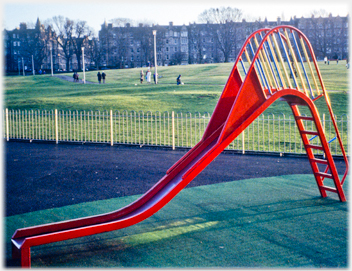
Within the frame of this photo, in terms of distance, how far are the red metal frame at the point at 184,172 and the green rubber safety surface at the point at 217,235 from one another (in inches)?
14.3

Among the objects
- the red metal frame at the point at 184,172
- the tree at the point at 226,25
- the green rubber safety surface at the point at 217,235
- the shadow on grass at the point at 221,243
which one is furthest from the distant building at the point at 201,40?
the shadow on grass at the point at 221,243

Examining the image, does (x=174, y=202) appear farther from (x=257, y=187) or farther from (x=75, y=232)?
(x=75, y=232)

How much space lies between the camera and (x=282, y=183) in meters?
9.74

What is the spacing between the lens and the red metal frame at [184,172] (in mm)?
5461

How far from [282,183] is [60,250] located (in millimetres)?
5918

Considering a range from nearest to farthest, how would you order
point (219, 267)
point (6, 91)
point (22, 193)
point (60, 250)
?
point (219, 267), point (60, 250), point (22, 193), point (6, 91)

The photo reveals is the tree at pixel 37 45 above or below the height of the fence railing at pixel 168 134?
above

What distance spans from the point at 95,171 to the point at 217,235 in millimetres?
6084

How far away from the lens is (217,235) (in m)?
6.28

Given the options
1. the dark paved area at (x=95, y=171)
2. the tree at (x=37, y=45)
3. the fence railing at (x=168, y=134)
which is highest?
the tree at (x=37, y=45)


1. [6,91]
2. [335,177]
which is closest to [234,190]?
[335,177]

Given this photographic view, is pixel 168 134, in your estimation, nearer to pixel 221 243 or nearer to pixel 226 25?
pixel 221 243

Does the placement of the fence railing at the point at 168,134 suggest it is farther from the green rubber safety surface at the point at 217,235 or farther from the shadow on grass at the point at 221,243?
the shadow on grass at the point at 221,243

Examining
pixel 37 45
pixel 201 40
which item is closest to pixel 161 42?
pixel 201 40
